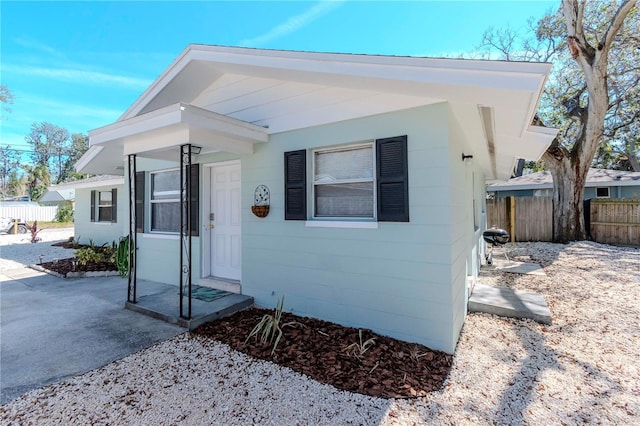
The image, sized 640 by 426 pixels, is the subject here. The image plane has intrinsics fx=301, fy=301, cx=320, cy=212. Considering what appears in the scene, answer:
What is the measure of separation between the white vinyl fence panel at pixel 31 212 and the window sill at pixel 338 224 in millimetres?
30698

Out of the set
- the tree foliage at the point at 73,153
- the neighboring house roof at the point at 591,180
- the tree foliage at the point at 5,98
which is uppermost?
the tree foliage at the point at 73,153

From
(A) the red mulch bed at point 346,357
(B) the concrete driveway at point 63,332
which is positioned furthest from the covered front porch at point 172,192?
(A) the red mulch bed at point 346,357

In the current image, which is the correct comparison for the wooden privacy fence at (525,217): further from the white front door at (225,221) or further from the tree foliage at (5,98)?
the tree foliage at (5,98)

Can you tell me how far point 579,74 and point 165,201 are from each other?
1669 centimetres

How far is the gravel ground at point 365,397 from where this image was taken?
2355 millimetres

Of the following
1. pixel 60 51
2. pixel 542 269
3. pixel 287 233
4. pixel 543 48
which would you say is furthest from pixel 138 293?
pixel 543 48

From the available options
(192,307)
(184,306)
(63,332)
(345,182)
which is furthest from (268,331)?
(63,332)

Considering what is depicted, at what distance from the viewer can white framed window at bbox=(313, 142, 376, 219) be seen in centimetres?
397

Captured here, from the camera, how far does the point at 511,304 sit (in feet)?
15.6

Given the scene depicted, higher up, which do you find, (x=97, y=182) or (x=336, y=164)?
(x=97, y=182)

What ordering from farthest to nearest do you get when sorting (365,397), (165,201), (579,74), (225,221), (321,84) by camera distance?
(579,74), (165,201), (225,221), (321,84), (365,397)

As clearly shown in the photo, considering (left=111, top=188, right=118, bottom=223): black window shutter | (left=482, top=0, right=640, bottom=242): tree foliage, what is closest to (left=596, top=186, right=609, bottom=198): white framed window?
(left=482, top=0, right=640, bottom=242): tree foliage

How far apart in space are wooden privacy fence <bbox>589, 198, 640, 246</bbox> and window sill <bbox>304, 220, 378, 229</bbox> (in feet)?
41.5

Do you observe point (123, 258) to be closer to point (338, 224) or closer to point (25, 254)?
point (338, 224)
